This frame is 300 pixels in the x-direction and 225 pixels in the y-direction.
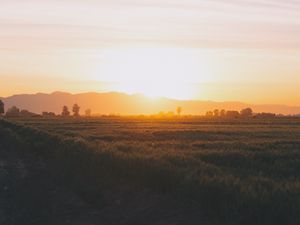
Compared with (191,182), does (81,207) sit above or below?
below

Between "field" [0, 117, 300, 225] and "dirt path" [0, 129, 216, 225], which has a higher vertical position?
"field" [0, 117, 300, 225]

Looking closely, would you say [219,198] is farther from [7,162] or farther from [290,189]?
[7,162]

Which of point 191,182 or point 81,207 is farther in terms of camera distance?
point 81,207

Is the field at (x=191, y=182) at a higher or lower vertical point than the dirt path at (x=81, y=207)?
higher

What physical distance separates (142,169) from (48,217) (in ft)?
13.4

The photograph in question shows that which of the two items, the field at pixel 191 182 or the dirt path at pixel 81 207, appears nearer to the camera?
the field at pixel 191 182

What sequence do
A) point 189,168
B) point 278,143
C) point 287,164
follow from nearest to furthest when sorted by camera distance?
1. point 189,168
2. point 287,164
3. point 278,143

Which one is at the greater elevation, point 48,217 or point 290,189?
point 290,189

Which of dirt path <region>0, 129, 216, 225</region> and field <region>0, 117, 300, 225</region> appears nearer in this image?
field <region>0, 117, 300, 225</region>

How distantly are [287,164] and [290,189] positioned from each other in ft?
31.6

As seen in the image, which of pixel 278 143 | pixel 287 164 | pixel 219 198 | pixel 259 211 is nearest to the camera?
pixel 259 211

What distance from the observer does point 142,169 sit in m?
20.8

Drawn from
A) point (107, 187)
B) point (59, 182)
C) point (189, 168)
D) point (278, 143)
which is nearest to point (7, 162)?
point (59, 182)

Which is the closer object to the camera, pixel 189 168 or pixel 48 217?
pixel 48 217
